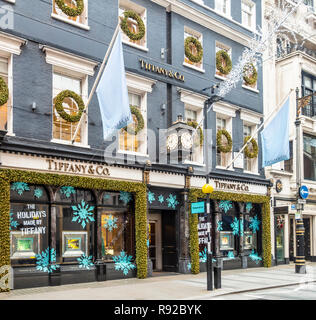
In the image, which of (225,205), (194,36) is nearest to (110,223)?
(225,205)

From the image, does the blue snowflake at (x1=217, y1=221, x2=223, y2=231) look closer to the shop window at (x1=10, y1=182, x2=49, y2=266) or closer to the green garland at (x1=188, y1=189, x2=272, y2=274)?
the green garland at (x1=188, y1=189, x2=272, y2=274)

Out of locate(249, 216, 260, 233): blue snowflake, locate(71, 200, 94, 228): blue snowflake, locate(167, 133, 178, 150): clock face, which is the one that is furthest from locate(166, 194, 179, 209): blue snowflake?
locate(249, 216, 260, 233): blue snowflake

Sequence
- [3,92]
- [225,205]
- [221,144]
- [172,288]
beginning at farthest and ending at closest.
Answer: [225,205] → [221,144] → [172,288] → [3,92]

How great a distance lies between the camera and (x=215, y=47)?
73.0 ft

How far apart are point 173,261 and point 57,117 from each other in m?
8.10

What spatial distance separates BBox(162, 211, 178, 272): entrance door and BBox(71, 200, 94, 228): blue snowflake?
14.9 feet

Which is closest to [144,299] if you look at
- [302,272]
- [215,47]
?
[302,272]

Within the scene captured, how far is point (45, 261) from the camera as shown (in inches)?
591

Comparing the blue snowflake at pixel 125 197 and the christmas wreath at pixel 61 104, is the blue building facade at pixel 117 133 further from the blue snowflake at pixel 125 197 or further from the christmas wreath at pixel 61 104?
the christmas wreath at pixel 61 104

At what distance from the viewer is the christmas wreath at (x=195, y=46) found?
20375 mm

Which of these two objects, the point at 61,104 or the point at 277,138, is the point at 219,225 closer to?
the point at 277,138

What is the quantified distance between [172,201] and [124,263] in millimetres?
3574

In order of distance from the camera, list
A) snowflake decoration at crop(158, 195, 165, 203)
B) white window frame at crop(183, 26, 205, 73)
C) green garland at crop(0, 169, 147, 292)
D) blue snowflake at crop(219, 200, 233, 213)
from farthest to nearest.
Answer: blue snowflake at crop(219, 200, 233, 213), white window frame at crop(183, 26, 205, 73), snowflake decoration at crop(158, 195, 165, 203), green garland at crop(0, 169, 147, 292)

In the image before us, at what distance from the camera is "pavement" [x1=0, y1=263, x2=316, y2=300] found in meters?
13.1
